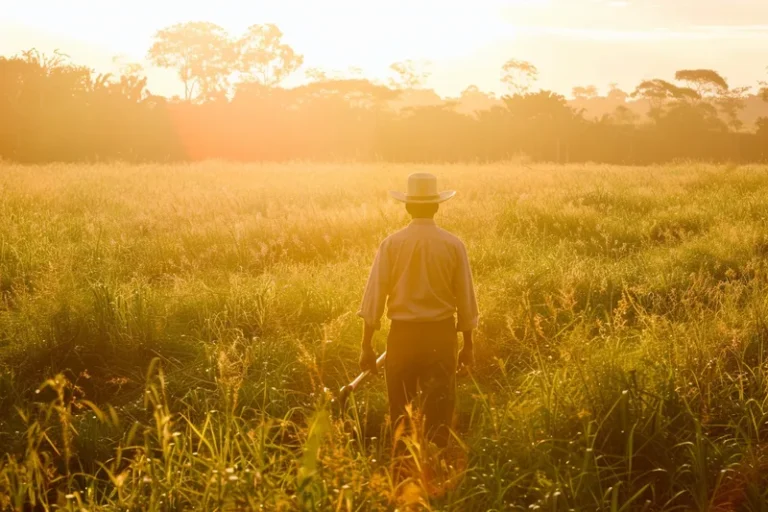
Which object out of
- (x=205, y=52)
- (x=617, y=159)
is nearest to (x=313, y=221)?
(x=617, y=159)

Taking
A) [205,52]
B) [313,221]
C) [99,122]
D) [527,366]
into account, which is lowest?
[527,366]

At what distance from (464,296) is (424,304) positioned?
23 centimetres

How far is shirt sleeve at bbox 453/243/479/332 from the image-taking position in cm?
403

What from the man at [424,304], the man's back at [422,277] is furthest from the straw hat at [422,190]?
the man's back at [422,277]

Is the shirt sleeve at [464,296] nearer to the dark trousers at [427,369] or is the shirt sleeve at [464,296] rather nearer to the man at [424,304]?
the man at [424,304]

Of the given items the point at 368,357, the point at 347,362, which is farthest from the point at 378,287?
the point at 347,362

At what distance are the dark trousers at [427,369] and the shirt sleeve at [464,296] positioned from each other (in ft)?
0.34

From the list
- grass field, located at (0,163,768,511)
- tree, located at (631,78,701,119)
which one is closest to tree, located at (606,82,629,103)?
tree, located at (631,78,701,119)

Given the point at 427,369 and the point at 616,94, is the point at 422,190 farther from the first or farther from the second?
the point at 616,94

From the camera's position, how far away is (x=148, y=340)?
5.88 meters

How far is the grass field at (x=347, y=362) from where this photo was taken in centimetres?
332

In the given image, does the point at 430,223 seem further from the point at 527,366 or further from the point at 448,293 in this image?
the point at 527,366

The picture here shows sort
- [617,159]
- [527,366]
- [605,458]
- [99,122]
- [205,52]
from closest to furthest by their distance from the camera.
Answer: [605,458]
[527,366]
[99,122]
[617,159]
[205,52]

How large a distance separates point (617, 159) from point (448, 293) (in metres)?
35.3
